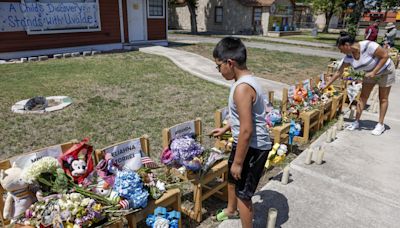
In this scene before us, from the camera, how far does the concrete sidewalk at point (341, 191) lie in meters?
3.04

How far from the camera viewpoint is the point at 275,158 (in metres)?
3.79

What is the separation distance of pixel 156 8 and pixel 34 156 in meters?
15.0

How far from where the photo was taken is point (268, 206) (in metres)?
3.24

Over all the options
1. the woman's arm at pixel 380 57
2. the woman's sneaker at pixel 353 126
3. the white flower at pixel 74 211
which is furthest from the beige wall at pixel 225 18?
the white flower at pixel 74 211

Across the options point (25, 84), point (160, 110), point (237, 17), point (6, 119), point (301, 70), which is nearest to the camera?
point (6, 119)

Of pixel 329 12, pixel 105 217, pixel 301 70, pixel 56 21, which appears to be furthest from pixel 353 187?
pixel 329 12

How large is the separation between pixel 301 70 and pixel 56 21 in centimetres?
986

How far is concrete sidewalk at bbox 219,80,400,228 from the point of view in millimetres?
3043

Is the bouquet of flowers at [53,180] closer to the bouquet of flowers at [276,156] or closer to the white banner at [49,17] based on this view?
the bouquet of flowers at [276,156]

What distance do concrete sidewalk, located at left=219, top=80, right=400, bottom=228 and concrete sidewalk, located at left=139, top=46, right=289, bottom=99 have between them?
3.20 meters

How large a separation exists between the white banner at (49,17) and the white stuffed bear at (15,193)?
10.8 m

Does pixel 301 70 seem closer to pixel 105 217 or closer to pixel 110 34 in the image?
pixel 110 34

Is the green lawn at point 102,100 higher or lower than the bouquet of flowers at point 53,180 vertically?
lower

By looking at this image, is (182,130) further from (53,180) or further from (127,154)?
(53,180)
